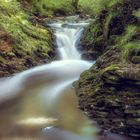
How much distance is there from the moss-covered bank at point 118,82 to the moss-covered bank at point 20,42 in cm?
290

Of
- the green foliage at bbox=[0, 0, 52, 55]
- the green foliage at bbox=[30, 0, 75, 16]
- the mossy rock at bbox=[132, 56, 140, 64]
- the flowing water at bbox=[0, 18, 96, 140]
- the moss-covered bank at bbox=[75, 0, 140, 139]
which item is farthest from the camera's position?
the green foliage at bbox=[30, 0, 75, 16]

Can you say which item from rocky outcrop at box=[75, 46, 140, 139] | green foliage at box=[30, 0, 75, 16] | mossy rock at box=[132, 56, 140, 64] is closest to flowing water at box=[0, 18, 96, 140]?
rocky outcrop at box=[75, 46, 140, 139]

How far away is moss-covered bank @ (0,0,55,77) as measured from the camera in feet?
45.6

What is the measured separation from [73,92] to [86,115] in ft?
5.28

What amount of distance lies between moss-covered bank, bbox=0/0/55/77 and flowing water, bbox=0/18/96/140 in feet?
1.56

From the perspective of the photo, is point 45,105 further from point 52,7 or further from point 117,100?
point 52,7

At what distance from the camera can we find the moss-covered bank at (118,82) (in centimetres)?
890

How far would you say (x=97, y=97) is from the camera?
9.83 m

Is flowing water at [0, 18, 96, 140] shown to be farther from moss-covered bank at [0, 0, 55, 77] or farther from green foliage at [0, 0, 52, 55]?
green foliage at [0, 0, 52, 55]

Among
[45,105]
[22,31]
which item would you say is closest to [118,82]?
[45,105]

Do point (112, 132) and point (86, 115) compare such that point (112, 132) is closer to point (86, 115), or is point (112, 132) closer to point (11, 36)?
point (86, 115)

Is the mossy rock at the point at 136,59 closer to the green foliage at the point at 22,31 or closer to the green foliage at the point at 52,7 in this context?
the green foliage at the point at 22,31

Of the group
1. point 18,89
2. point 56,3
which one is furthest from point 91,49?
point 56,3

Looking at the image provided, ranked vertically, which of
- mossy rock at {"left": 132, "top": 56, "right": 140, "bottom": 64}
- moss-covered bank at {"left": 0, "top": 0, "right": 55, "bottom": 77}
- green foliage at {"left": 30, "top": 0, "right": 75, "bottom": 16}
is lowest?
mossy rock at {"left": 132, "top": 56, "right": 140, "bottom": 64}
